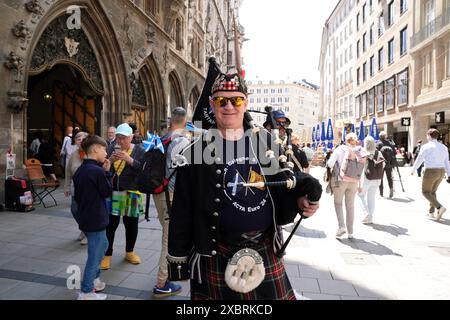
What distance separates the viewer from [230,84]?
81.9 inches

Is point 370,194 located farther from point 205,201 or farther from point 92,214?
point 205,201

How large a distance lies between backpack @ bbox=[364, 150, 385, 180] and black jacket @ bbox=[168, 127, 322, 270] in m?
5.99

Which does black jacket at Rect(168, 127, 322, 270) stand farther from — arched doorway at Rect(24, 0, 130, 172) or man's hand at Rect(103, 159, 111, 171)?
arched doorway at Rect(24, 0, 130, 172)

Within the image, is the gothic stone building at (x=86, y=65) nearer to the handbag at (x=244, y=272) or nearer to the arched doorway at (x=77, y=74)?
the arched doorway at (x=77, y=74)

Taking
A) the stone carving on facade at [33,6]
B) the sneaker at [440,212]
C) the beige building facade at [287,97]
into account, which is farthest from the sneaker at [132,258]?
the beige building facade at [287,97]

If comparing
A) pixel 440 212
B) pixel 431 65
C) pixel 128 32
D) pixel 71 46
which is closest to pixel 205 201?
→ pixel 440 212

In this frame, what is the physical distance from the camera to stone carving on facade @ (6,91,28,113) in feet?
25.3

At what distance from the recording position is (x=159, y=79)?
55.4 feet

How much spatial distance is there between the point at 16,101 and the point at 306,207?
8.10 metres

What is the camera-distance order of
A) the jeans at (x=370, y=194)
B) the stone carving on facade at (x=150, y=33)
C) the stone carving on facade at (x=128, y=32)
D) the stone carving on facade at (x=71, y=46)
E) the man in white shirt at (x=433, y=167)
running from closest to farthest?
the jeans at (x=370, y=194)
the man in white shirt at (x=433, y=167)
the stone carving on facade at (x=71, y=46)
the stone carving on facade at (x=128, y=32)
the stone carving on facade at (x=150, y=33)

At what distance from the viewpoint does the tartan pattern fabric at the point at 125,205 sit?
172 inches

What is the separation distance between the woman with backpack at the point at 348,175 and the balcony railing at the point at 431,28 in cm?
1916

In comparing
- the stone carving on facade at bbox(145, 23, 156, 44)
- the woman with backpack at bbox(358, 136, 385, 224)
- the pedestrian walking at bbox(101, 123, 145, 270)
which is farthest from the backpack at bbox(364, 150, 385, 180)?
the stone carving on facade at bbox(145, 23, 156, 44)

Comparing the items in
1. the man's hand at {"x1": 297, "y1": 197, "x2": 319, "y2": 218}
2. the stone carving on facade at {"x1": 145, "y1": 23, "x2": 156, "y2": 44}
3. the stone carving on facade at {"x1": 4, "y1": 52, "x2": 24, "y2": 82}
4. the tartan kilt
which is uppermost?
the stone carving on facade at {"x1": 145, "y1": 23, "x2": 156, "y2": 44}
